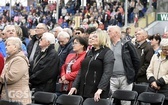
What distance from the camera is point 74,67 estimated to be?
9227mm

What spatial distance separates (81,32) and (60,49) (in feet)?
3.24

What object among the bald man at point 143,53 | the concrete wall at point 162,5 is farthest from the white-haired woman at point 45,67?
the concrete wall at point 162,5

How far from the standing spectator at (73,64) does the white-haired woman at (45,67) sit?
18 cm

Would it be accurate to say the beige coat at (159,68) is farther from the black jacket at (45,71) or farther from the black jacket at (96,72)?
the black jacket at (45,71)

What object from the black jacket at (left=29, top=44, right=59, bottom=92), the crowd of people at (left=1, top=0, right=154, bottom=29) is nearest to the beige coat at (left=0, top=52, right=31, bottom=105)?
the black jacket at (left=29, top=44, right=59, bottom=92)

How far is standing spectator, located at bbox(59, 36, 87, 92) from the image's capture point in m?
9.10

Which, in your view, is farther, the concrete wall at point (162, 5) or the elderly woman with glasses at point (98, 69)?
the concrete wall at point (162, 5)

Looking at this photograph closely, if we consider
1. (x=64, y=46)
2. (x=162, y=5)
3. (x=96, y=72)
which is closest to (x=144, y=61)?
(x=64, y=46)

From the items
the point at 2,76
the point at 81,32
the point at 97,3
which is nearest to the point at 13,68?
the point at 2,76

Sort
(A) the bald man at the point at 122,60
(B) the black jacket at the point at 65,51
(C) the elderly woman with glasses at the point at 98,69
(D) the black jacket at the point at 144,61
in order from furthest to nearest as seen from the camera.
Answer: (D) the black jacket at the point at 144,61, (B) the black jacket at the point at 65,51, (A) the bald man at the point at 122,60, (C) the elderly woman with glasses at the point at 98,69

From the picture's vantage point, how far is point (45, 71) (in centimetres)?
910

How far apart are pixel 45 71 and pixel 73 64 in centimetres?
51

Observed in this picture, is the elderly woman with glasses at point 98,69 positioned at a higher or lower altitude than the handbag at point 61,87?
higher

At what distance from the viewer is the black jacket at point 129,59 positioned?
952cm
